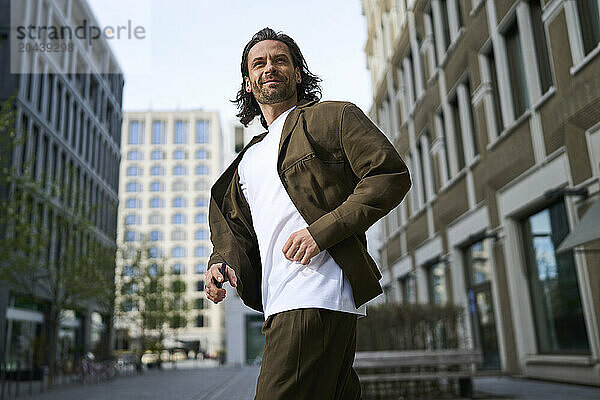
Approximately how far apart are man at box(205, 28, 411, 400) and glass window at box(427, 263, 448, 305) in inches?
718

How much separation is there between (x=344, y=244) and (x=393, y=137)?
26758mm

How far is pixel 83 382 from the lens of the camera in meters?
24.4

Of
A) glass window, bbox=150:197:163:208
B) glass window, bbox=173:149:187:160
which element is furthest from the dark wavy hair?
glass window, bbox=173:149:187:160

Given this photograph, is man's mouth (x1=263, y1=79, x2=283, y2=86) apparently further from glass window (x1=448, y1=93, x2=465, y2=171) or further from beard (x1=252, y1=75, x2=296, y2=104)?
glass window (x1=448, y1=93, x2=465, y2=171)

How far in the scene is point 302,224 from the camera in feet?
6.35

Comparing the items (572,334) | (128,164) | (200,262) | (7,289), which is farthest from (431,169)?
(128,164)

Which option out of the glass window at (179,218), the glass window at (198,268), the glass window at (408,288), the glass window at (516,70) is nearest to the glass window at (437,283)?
the glass window at (408,288)

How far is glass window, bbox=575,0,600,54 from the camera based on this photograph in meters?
10.5

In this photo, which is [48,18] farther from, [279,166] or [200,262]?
[200,262]

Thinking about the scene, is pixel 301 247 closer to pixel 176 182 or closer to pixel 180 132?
pixel 176 182

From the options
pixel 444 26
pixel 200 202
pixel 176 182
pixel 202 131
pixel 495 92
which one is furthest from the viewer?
pixel 202 131

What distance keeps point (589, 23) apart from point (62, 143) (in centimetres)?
3027

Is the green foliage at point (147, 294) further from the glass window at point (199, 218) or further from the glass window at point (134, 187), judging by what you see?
the glass window at point (134, 187)

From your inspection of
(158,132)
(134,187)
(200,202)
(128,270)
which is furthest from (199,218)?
(128,270)
